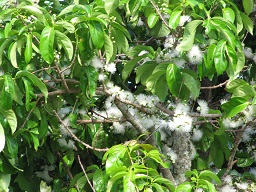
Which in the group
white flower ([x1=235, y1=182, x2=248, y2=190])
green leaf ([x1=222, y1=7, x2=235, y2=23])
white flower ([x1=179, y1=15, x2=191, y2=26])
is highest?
white flower ([x1=179, y1=15, x2=191, y2=26])

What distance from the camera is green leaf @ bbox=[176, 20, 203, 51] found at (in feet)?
6.81

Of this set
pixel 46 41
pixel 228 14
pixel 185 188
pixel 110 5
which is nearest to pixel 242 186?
pixel 185 188

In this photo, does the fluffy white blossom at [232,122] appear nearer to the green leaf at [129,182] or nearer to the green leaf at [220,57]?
the green leaf at [220,57]

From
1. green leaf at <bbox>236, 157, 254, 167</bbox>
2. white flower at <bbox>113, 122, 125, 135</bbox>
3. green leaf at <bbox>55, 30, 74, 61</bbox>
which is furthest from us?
green leaf at <bbox>236, 157, 254, 167</bbox>

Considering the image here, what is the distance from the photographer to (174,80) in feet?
7.06

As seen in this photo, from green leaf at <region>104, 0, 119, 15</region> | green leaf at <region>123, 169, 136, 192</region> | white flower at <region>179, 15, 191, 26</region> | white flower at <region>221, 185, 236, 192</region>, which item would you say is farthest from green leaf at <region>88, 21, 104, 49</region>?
white flower at <region>221, 185, 236, 192</region>

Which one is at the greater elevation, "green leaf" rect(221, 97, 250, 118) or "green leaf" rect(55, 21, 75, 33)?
"green leaf" rect(55, 21, 75, 33)

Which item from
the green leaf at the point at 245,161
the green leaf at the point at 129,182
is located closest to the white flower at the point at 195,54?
the green leaf at the point at 129,182

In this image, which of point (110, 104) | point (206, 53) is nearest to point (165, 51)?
point (206, 53)

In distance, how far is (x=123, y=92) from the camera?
95.5 inches

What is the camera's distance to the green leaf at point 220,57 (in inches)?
81.2

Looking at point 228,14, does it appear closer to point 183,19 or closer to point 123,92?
point 183,19

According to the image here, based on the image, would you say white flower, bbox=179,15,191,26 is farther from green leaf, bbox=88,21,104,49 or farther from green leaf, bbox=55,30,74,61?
green leaf, bbox=55,30,74,61

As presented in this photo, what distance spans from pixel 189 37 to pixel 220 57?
137mm
